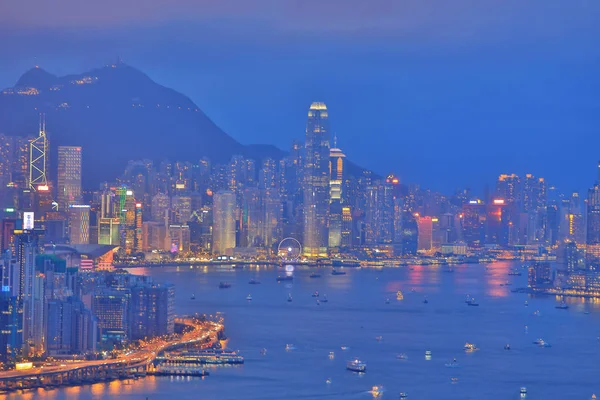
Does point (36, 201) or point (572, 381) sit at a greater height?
point (36, 201)

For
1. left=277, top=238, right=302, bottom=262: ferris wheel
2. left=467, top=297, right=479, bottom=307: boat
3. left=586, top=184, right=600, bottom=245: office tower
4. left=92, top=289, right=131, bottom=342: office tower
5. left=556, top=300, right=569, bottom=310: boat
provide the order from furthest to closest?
1. left=277, top=238, right=302, bottom=262: ferris wheel
2. left=586, top=184, right=600, bottom=245: office tower
3. left=467, top=297, right=479, bottom=307: boat
4. left=556, top=300, right=569, bottom=310: boat
5. left=92, top=289, right=131, bottom=342: office tower

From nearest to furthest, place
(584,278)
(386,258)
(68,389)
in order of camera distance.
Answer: (68,389) → (584,278) → (386,258)

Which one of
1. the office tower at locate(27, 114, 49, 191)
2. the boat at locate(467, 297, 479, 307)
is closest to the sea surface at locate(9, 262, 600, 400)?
the boat at locate(467, 297, 479, 307)

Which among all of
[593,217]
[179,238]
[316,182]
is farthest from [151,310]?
[316,182]

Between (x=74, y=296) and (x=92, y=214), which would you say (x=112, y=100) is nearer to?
(x=92, y=214)

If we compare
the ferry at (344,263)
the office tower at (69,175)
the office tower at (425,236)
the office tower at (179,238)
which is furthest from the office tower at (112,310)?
the office tower at (425,236)

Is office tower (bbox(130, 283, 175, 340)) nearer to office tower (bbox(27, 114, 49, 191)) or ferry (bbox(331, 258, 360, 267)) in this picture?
office tower (bbox(27, 114, 49, 191))

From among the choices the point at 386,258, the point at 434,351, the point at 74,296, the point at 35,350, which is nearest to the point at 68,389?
the point at 35,350
